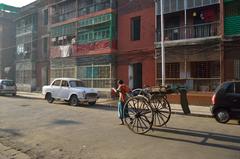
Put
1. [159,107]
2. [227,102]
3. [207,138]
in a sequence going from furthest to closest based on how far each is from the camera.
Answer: [227,102] → [159,107] → [207,138]

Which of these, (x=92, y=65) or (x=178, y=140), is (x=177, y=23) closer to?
(x=92, y=65)

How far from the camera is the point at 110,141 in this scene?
9047 millimetres

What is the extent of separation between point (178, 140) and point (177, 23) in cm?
1479

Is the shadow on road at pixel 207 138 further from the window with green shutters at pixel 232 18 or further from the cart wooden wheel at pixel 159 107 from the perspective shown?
the window with green shutters at pixel 232 18

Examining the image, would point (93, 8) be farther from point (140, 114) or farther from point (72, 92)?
point (140, 114)

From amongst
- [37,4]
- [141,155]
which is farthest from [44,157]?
[37,4]

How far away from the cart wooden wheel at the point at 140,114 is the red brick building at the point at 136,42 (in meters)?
→ 13.0

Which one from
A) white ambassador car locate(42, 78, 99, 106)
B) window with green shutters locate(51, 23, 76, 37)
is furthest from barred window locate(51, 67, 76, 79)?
white ambassador car locate(42, 78, 99, 106)

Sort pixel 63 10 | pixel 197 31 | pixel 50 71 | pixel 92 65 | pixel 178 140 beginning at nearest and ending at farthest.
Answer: pixel 178 140 < pixel 197 31 < pixel 92 65 < pixel 63 10 < pixel 50 71

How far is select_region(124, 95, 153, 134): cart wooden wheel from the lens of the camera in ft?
33.1

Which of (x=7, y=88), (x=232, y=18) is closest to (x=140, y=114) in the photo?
(x=232, y=18)

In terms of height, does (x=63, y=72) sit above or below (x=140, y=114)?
above

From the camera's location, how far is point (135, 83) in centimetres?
2556

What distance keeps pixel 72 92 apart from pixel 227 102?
10.5 meters
